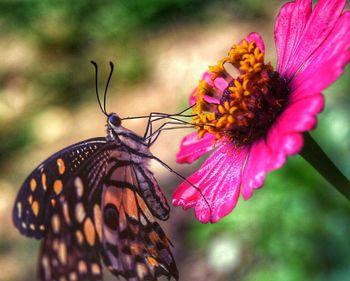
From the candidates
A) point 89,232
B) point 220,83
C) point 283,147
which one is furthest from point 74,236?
point 283,147

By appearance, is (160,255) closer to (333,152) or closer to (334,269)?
(334,269)

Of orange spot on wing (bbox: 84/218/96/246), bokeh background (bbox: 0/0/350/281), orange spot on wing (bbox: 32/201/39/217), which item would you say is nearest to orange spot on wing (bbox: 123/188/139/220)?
orange spot on wing (bbox: 84/218/96/246)

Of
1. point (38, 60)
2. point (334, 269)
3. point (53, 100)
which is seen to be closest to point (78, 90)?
point (53, 100)

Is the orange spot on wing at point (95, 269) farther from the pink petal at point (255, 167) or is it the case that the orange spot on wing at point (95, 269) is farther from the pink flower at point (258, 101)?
the pink petal at point (255, 167)

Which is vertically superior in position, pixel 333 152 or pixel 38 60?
pixel 38 60

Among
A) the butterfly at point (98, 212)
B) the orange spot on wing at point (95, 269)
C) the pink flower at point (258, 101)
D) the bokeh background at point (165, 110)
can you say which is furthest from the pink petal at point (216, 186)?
the bokeh background at point (165, 110)

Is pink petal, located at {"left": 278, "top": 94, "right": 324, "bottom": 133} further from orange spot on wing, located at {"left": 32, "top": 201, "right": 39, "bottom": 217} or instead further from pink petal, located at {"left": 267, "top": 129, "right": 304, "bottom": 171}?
orange spot on wing, located at {"left": 32, "top": 201, "right": 39, "bottom": 217}
